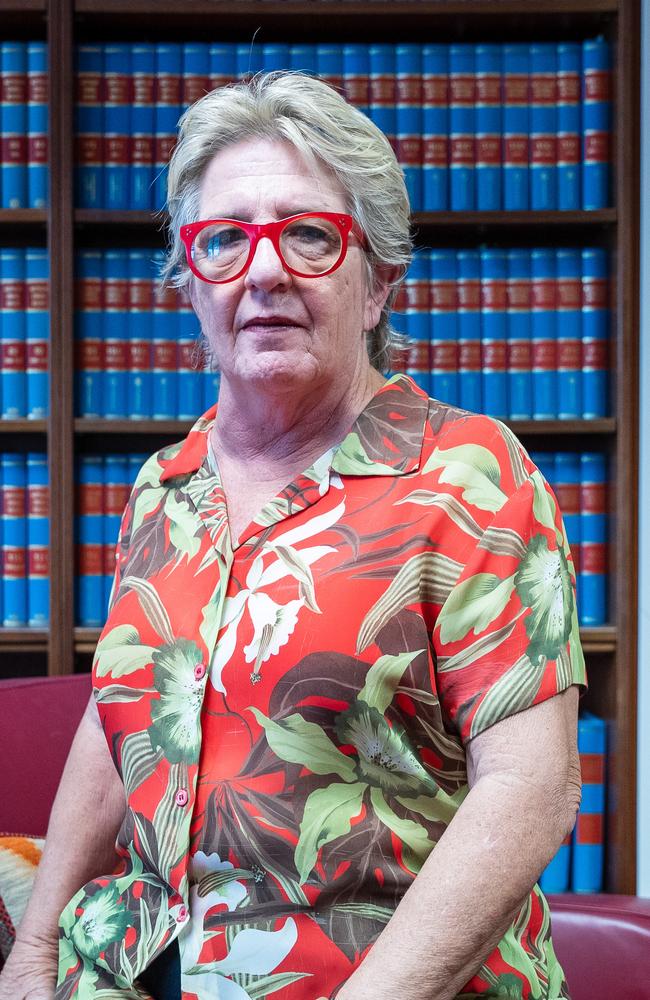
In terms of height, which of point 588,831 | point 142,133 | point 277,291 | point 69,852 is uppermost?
point 142,133

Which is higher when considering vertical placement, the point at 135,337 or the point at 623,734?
the point at 135,337

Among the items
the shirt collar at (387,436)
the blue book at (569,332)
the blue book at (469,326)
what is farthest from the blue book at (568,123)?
the shirt collar at (387,436)

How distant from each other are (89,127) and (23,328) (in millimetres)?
443

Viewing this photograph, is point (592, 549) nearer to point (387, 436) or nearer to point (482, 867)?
point (387, 436)

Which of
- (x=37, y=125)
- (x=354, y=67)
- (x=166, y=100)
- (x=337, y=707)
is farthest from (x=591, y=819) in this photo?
(x=37, y=125)

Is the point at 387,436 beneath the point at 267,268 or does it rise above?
beneath

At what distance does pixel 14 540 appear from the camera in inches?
82.7

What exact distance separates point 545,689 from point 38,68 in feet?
5.96

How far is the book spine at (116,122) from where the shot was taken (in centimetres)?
204

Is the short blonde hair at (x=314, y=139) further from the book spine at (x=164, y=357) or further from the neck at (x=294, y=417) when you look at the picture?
the book spine at (x=164, y=357)

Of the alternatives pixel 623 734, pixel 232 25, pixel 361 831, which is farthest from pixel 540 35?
pixel 361 831

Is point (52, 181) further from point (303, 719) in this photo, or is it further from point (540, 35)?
point (303, 719)

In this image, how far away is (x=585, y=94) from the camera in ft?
6.68

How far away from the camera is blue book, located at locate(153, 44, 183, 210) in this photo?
80.4 inches
